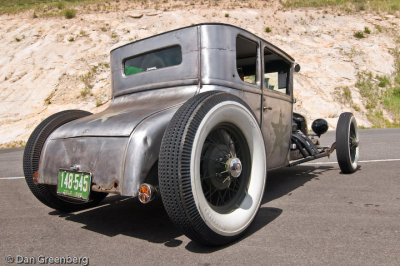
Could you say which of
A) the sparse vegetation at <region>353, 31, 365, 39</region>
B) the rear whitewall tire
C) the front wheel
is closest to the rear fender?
the front wheel

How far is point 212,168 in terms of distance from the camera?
7.99 ft

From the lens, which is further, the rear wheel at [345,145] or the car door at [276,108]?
the rear wheel at [345,145]

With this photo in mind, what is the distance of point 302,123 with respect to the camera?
5465mm

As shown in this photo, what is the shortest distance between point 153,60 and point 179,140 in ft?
5.28

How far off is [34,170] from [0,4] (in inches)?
1291

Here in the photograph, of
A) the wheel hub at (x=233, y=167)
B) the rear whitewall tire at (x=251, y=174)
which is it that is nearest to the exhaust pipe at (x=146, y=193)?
the rear whitewall tire at (x=251, y=174)

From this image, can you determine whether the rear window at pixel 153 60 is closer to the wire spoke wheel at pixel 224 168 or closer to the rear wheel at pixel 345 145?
the wire spoke wheel at pixel 224 168

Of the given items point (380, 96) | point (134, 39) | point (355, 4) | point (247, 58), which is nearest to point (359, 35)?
point (355, 4)

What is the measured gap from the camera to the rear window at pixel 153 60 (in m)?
3.21

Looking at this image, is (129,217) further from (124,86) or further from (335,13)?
(335,13)

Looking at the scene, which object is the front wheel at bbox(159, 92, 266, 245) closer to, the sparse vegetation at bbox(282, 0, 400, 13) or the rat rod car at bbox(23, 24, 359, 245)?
the rat rod car at bbox(23, 24, 359, 245)

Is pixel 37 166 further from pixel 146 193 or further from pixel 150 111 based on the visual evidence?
pixel 146 193

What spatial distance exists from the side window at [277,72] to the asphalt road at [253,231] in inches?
52.5

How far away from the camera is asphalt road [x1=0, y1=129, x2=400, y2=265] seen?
209 cm
